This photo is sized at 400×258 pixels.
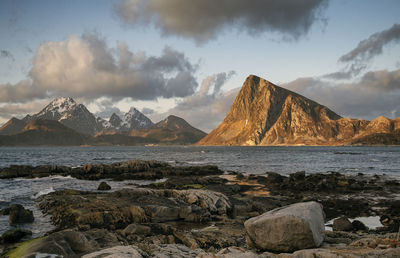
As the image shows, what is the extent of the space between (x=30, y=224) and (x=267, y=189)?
901 inches

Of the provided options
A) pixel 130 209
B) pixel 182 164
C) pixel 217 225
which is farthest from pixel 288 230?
pixel 182 164

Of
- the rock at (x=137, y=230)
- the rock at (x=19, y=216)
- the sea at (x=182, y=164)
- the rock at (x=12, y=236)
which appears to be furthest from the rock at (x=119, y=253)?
the rock at (x=19, y=216)

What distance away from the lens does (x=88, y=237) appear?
10.7 meters

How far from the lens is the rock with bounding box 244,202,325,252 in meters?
8.78

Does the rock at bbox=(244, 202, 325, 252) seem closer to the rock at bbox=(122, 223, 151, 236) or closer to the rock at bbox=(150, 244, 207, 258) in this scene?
the rock at bbox=(150, 244, 207, 258)

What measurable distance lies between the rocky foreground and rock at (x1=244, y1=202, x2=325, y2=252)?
32 millimetres

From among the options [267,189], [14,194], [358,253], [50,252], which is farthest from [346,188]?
[14,194]

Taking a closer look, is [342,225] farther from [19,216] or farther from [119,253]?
[19,216]

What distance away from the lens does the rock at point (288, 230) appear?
8781 mm

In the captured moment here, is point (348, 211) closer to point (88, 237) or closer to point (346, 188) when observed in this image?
point (346, 188)

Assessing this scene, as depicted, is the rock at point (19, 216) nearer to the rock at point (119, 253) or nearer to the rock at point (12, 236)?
the rock at point (12, 236)

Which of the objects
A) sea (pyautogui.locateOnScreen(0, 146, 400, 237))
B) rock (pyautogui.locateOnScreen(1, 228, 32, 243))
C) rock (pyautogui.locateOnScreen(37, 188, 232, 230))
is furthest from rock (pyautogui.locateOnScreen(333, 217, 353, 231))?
rock (pyautogui.locateOnScreen(1, 228, 32, 243))

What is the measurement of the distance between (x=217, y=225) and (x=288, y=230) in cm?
657

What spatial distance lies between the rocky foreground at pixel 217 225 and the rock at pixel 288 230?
1.3 inches
